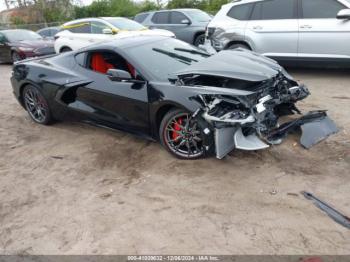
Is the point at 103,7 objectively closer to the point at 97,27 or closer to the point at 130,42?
the point at 97,27

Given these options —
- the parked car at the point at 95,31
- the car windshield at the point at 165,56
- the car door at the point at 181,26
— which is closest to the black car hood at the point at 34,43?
the parked car at the point at 95,31

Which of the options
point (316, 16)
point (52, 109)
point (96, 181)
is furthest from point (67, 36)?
point (96, 181)

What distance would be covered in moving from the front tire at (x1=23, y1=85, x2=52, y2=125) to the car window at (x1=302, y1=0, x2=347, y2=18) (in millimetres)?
5399

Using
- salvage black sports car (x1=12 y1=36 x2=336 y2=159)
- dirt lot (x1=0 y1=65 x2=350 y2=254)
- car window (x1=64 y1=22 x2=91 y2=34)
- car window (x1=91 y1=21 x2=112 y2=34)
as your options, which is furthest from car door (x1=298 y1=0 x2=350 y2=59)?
car window (x1=64 y1=22 x2=91 y2=34)

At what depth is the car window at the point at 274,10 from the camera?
7.77 m

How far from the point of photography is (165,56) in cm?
505

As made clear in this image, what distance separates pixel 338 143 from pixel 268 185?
1387 mm

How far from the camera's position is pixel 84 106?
5.29m

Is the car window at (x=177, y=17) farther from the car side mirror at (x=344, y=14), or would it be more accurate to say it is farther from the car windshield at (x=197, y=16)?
the car side mirror at (x=344, y=14)

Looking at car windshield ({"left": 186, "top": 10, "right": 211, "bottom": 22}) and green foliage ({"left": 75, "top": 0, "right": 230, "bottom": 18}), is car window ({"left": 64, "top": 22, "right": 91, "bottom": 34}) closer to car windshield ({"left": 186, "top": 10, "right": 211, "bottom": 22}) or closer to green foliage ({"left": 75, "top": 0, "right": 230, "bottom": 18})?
car windshield ({"left": 186, "top": 10, "right": 211, "bottom": 22})

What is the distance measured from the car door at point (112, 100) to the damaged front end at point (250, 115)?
64cm

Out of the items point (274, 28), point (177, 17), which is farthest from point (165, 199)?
point (177, 17)

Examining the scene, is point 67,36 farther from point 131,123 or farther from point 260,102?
point 260,102

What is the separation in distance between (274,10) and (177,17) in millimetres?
4977
